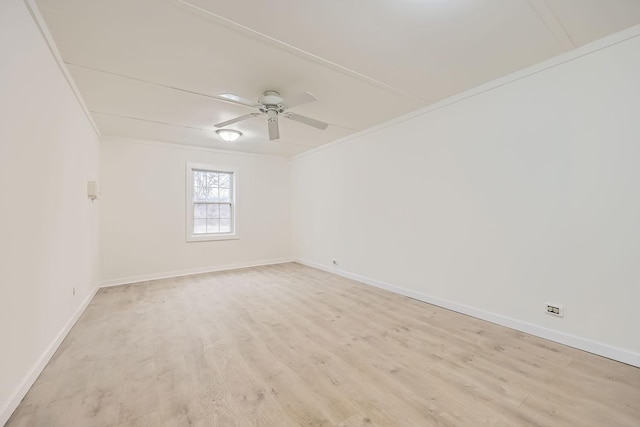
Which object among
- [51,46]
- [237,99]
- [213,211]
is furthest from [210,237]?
[51,46]

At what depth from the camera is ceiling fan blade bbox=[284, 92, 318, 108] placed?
7.92 ft

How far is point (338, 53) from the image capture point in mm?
2236

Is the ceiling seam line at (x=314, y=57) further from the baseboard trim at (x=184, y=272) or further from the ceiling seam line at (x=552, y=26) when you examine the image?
the baseboard trim at (x=184, y=272)

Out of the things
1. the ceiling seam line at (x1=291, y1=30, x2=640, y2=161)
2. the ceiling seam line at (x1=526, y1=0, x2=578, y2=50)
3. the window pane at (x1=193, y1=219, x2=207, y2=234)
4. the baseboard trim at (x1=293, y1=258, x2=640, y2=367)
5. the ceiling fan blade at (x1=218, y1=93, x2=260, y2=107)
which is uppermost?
the ceiling seam line at (x1=526, y1=0, x2=578, y2=50)

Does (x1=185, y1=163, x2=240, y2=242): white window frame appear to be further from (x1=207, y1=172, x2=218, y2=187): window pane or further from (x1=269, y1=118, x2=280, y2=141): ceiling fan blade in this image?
(x1=269, y1=118, x2=280, y2=141): ceiling fan blade

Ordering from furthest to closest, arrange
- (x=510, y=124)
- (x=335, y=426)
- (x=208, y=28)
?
(x=510, y=124) → (x=208, y=28) → (x=335, y=426)

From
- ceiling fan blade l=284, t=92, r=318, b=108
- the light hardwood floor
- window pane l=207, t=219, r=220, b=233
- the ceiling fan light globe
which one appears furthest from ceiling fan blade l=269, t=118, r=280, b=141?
window pane l=207, t=219, r=220, b=233

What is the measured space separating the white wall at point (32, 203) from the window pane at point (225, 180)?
2.82m

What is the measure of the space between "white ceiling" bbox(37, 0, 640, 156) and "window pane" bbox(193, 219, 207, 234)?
2.47 metres

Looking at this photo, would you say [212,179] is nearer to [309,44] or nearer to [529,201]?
[309,44]

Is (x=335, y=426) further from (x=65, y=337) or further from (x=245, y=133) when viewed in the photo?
(x=245, y=133)

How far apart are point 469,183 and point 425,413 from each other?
7.72 ft

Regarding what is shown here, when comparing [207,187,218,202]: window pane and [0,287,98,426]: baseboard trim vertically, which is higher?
[207,187,218,202]: window pane

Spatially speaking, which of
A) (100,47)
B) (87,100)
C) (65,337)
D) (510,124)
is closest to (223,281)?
(65,337)
